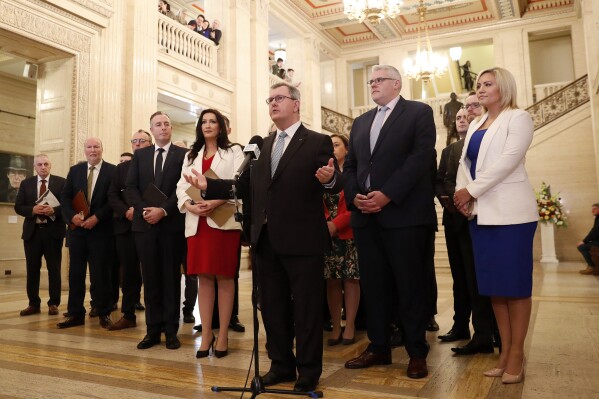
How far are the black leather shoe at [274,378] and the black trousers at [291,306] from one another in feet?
0.07

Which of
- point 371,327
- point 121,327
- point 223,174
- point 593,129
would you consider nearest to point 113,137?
point 121,327

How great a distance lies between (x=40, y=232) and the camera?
17.6ft

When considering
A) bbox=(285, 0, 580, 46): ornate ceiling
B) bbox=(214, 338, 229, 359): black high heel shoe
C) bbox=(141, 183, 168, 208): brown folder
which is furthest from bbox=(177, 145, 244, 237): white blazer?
bbox=(285, 0, 580, 46): ornate ceiling

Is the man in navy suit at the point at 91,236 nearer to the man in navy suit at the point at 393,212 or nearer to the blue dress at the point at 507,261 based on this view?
the man in navy suit at the point at 393,212

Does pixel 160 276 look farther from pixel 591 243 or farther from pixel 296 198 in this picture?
pixel 591 243

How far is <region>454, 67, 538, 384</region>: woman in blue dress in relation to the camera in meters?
2.45

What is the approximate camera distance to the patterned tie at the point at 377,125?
113 inches

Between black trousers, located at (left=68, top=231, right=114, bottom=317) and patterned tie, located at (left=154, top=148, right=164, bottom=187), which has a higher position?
patterned tie, located at (left=154, top=148, right=164, bottom=187)

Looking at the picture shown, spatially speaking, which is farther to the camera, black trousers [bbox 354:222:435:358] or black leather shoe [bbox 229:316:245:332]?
black leather shoe [bbox 229:316:245:332]

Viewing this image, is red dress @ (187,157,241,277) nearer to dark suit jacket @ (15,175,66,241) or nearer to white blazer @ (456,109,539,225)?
white blazer @ (456,109,539,225)

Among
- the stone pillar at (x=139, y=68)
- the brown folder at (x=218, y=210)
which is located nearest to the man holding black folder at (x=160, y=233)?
the brown folder at (x=218, y=210)

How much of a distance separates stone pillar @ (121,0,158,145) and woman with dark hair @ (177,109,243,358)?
523 centimetres

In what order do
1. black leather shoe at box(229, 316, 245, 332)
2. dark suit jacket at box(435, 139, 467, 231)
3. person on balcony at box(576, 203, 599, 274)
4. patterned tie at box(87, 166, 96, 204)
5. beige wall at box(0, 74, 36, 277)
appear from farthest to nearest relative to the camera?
beige wall at box(0, 74, 36, 277), person on balcony at box(576, 203, 599, 274), patterned tie at box(87, 166, 96, 204), black leather shoe at box(229, 316, 245, 332), dark suit jacket at box(435, 139, 467, 231)

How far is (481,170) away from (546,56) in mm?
15414
